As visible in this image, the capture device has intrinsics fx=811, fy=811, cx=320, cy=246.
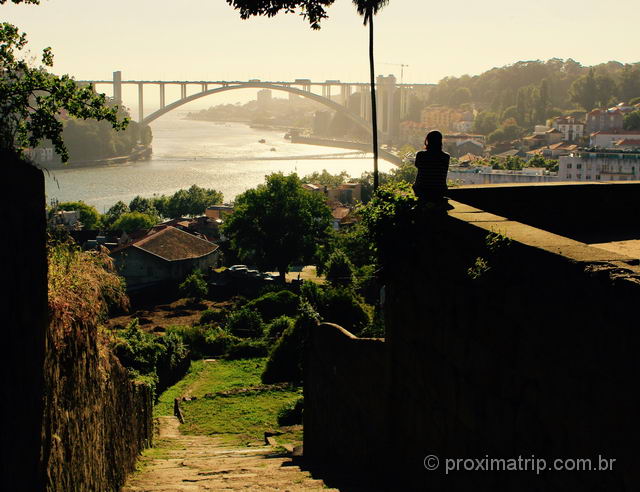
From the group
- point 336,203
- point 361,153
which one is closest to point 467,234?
point 336,203

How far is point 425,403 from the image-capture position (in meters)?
3.16

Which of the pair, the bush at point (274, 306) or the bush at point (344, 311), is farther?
the bush at point (274, 306)

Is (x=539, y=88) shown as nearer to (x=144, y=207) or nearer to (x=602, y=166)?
(x=602, y=166)

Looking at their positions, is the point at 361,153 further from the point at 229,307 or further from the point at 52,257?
the point at 52,257

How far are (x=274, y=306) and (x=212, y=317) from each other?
1.83m

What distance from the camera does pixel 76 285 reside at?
12.1 ft

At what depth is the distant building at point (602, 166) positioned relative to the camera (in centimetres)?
4222

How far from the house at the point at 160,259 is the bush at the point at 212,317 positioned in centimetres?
441

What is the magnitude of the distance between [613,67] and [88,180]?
102144 millimetres

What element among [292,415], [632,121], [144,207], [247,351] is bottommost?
[247,351]

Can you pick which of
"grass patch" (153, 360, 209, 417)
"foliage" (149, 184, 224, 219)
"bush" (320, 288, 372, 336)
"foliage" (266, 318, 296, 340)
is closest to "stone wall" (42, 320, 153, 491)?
"grass patch" (153, 360, 209, 417)

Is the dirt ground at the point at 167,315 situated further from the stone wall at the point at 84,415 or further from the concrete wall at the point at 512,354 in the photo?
the concrete wall at the point at 512,354

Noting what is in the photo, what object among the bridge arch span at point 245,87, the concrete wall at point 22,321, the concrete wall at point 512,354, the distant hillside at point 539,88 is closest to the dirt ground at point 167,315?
the concrete wall at point 512,354

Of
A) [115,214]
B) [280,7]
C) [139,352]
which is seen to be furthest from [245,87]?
[280,7]
